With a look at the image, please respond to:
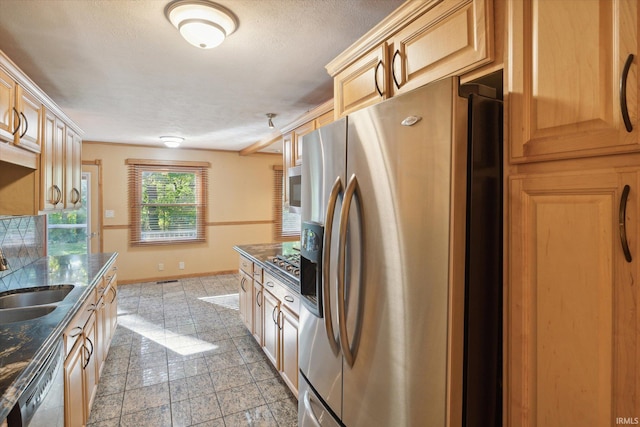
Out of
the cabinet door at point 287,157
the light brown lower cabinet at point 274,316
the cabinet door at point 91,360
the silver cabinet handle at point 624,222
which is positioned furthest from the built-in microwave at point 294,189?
the silver cabinet handle at point 624,222

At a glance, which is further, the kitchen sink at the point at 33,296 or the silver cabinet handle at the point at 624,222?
the kitchen sink at the point at 33,296

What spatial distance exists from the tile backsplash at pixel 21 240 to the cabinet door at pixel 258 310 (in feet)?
5.93

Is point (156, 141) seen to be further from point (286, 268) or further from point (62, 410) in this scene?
point (62, 410)

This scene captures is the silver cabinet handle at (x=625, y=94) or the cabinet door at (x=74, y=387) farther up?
the silver cabinet handle at (x=625, y=94)

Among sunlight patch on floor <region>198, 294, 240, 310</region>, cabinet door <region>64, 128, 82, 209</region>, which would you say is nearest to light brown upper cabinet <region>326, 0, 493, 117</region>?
cabinet door <region>64, 128, 82, 209</region>

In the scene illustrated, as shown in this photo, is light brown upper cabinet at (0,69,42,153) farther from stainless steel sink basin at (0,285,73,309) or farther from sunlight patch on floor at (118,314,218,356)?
sunlight patch on floor at (118,314,218,356)

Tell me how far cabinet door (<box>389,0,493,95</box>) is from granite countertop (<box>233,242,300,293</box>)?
4.35 ft

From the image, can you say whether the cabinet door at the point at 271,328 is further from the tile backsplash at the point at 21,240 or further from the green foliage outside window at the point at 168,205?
the green foliage outside window at the point at 168,205

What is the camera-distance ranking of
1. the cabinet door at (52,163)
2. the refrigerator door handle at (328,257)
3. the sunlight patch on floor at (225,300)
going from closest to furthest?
1. the refrigerator door handle at (328,257)
2. the cabinet door at (52,163)
3. the sunlight patch on floor at (225,300)

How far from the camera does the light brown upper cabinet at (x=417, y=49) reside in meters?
1.00

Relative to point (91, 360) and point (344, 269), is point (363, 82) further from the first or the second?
point (91, 360)

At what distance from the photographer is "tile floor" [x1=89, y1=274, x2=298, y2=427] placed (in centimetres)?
212

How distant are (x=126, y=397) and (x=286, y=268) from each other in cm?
146

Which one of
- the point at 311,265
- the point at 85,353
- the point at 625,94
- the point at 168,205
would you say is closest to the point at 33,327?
the point at 85,353
